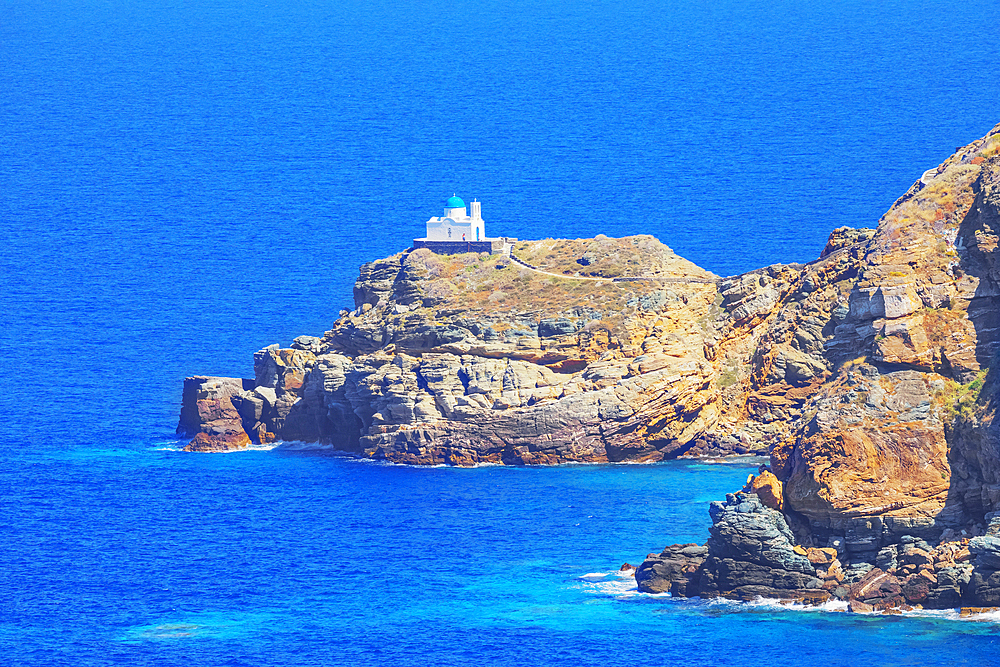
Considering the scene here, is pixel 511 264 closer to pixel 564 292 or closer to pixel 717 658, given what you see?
pixel 564 292

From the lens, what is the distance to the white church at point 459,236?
16600 centimetres

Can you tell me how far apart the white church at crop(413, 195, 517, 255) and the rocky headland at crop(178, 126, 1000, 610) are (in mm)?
1762

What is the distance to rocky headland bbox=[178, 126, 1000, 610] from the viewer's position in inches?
3536

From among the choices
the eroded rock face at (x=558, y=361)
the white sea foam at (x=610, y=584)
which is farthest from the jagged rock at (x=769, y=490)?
the eroded rock face at (x=558, y=361)

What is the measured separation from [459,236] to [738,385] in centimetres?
3251

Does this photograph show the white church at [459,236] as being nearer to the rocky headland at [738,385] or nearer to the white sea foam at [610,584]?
the rocky headland at [738,385]

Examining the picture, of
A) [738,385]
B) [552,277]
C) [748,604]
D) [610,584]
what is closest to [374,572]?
[610,584]

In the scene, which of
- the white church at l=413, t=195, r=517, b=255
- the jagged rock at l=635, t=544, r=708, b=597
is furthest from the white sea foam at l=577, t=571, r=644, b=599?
the white church at l=413, t=195, r=517, b=255

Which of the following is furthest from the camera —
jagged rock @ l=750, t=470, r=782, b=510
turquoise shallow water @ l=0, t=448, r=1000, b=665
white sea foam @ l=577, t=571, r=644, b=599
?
white sea foam @ l=577, t=571, r=644, b=599

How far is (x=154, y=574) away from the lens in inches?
4397

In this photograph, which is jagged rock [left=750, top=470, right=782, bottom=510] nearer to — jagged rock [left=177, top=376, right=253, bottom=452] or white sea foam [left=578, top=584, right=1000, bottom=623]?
white sea foam [left=578, top=584, right=1000, bottom=623]

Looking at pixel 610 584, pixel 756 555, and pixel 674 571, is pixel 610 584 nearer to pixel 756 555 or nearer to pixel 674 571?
pixel 674 571

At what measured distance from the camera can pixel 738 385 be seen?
150 metres

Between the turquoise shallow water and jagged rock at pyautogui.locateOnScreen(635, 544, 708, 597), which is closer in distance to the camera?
the turquoise shallow water
